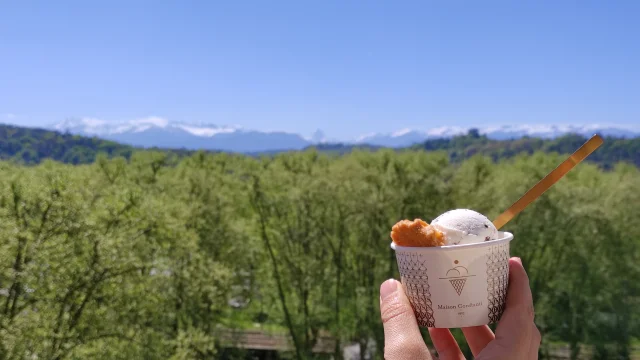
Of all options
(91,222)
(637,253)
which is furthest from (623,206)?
(91,222)

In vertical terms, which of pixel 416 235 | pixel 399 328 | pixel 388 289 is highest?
pixel 416 235

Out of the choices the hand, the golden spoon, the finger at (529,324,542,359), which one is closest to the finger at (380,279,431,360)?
the hand

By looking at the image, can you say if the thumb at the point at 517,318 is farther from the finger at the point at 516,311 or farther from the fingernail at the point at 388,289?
the fingernail at the point at 388,289

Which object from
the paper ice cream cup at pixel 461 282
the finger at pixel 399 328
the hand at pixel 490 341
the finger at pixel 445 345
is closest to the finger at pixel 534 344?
the hand at pixel 490 341

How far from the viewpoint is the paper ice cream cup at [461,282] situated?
3314 mm

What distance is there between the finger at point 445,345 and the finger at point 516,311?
0.42 metres

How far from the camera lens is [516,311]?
121 inches

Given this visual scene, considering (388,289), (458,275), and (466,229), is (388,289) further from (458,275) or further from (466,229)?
(466,229)

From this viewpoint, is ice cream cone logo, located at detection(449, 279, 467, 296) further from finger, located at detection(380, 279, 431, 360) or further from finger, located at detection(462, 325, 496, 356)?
finger, located at detection(462, 325, 496, 356)

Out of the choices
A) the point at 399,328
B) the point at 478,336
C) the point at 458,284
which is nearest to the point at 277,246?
the point at 478,336

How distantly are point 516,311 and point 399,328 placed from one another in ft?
2.24

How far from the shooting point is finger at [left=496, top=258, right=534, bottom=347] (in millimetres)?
2914

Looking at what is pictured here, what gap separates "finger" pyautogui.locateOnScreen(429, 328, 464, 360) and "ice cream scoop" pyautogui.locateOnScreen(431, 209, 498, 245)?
22.7 inches

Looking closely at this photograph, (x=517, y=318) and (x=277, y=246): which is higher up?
(x=517, y=318)
